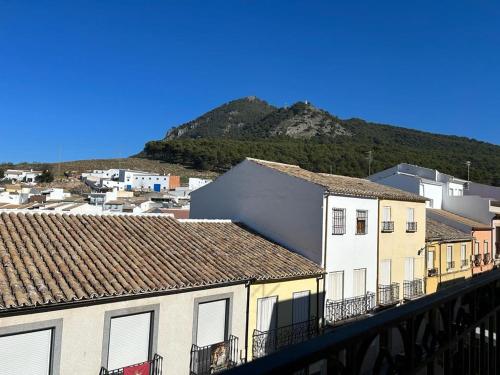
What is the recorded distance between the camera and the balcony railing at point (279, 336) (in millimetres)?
13758

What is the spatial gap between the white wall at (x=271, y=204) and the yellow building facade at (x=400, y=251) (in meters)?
4.61

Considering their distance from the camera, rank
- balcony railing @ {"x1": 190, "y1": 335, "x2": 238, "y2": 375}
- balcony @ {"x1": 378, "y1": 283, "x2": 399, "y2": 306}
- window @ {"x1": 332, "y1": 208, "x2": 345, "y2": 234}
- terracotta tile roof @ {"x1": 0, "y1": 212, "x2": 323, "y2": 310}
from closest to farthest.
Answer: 1. terracotta tile roof @ {"x1": 0, "y1": 212, "x2": 323, "y2": 310}
2. balcony railing @ {"x1": 190, "y1": 335, "x2": 238, "y2": 375}
3. window @ {"x1": 332, "y1": 208, "x2": 345, "y2": 234}
4. balcony @ {"x1": 378, "y1": 283, "x2": 399, "y2": 306}

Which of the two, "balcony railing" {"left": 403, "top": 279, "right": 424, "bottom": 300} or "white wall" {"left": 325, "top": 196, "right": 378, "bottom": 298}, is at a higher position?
"white wall" {"left": 325, "top": 196, "right": 378, "bottom": 298}

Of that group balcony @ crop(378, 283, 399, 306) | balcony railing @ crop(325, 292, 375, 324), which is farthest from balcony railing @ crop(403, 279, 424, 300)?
balcony railing @ crop(325, 292, 375, 324)

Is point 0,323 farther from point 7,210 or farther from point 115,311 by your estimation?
point 7,210

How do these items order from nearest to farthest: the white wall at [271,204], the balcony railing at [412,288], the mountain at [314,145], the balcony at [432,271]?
the white wall at [271,204]
the balcony railing at [412,288]
the balcony at [432,271]
the mountain at [314,145]

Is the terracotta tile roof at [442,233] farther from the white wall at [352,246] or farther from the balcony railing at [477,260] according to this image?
the white wall at [352,246]

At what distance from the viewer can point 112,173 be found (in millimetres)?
Answer: 104062

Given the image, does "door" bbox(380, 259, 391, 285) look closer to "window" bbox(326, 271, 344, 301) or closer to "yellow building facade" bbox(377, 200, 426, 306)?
"yellow building facade" bbox(377, 200, 426, 306)

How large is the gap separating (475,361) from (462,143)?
102087 millimetres

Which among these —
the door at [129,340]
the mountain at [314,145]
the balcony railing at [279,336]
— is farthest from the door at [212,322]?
the mountain at [314,145]

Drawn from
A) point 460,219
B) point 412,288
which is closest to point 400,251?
point 412,288

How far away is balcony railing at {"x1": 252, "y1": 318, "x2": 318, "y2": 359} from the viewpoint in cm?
1376

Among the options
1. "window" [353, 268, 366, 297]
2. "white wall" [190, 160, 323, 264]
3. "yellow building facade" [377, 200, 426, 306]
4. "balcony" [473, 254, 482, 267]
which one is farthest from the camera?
"balcony" [473, 254, 482, 267]
